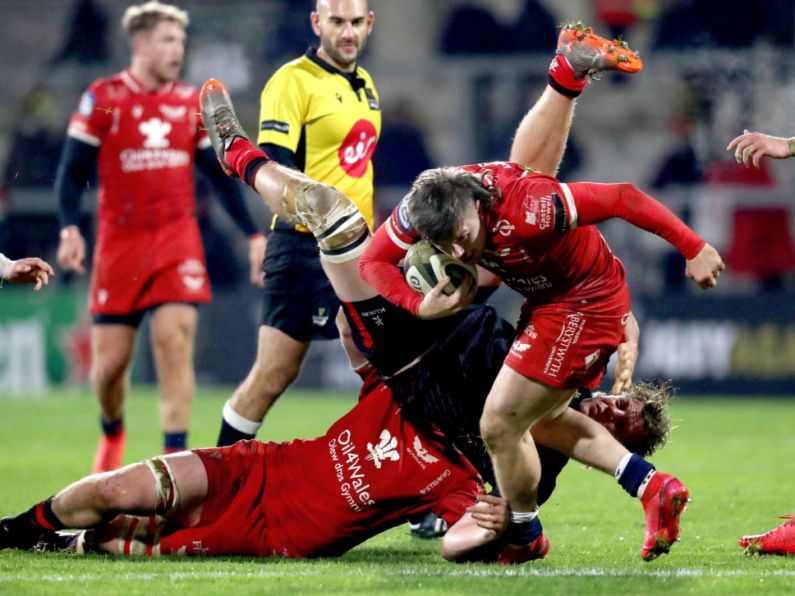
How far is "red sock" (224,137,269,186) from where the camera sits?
5.91 meters

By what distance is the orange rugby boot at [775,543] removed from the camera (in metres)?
5.35

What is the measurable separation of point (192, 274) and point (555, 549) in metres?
3.33

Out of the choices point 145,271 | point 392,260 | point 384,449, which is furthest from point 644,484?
point 145,271

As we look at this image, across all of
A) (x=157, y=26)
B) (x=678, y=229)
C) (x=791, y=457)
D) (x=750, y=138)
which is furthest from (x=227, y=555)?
(x=791, y=457)

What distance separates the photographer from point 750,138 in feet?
18.4

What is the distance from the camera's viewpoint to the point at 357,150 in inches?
282

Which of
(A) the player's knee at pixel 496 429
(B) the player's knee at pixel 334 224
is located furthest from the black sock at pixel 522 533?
(B) the player's knee at pixel 334 224

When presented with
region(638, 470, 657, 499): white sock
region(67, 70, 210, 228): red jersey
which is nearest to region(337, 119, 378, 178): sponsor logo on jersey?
region(67, 70, 210, 228): red jersey

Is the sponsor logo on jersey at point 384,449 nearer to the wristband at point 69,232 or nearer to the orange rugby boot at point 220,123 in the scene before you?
the orange rugby boot at point 220,123

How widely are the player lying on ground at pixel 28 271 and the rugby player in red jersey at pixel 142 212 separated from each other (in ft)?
8.24

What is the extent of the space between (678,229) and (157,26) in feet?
14.3

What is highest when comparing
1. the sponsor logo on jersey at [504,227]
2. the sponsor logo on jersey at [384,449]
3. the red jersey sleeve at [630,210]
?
the red jersey sleeve at [630,210]

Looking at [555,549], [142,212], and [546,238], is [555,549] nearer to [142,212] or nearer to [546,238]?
→ [546,238]

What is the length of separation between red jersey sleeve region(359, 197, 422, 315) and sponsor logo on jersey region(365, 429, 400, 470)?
54 centimetres
